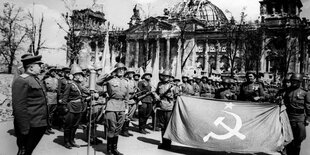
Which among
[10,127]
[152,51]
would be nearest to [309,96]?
[10,127]

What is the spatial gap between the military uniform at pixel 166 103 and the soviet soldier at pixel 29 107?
13.4ft

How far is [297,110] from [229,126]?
1.69 m

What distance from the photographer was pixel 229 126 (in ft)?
26.1

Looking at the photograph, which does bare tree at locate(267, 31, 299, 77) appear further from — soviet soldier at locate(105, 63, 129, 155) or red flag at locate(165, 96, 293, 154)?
soviet soldier at locate(105, 63, 129, 155)

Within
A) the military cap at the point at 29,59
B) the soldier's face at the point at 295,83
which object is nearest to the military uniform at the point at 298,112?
the soldier's face at the point at 295,83

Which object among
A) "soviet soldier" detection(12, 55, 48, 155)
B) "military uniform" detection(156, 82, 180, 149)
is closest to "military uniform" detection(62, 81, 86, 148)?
"military uniform" detection(156, 82, 180, 149)

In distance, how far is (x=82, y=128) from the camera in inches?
490

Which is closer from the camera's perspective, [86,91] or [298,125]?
[298,125]

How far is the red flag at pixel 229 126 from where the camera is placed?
7742 mm

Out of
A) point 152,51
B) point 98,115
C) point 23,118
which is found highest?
point 152,51

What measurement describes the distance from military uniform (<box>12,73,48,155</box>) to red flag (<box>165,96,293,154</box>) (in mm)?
3702

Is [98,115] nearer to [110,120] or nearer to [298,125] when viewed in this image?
[110,120]

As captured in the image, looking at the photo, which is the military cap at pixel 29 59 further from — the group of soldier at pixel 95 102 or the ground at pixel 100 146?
the ground at pixel 100 146

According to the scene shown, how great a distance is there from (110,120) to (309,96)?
4.87 metres
